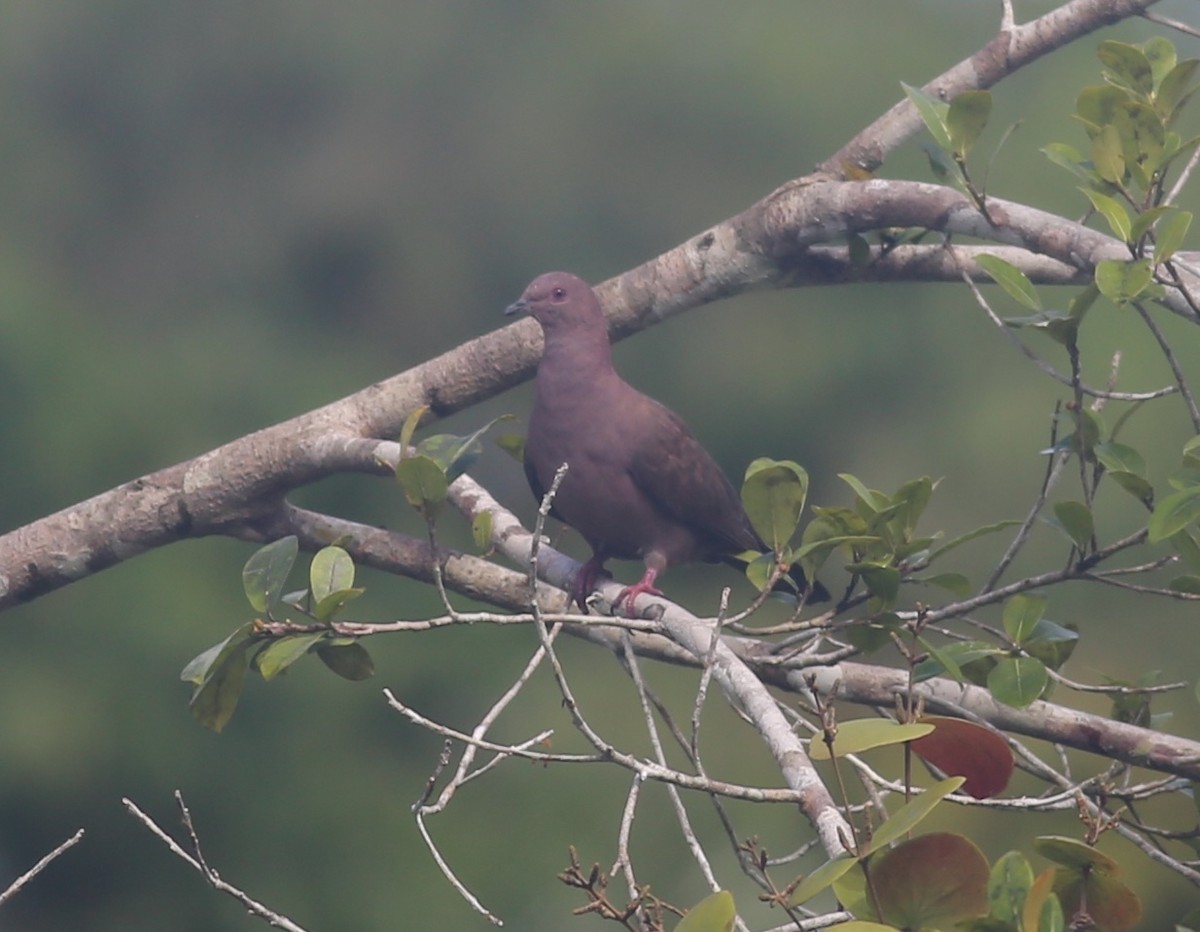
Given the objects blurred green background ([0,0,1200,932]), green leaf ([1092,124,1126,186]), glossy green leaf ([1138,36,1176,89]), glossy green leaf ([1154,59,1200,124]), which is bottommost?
blurred green background ([0,0,1200,932])

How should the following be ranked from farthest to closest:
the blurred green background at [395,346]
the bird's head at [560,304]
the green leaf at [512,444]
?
1. the blurred green background at [395,346]
2. the bird's head at [560,304]
3. the green leaf at [512,444]

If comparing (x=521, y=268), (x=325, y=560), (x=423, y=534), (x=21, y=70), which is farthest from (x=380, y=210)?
(x=325, y=560)

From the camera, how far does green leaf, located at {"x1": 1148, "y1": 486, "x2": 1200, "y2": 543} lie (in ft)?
5.17

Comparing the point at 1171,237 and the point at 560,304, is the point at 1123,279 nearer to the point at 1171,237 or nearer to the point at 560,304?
the point at 1171,237

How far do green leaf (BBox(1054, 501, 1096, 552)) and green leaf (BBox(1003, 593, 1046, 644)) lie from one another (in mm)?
108

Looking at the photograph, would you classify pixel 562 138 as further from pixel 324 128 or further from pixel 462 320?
pixel 462 320

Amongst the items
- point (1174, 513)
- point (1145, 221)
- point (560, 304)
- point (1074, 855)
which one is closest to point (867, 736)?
point (1074, 855)

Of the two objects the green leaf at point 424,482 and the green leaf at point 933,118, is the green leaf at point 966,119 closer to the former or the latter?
the green leaf at point 933,118

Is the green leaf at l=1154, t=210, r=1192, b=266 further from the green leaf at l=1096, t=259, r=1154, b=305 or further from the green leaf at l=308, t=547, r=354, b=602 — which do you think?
the green leaf at l=308, t=547, r=354, b=602

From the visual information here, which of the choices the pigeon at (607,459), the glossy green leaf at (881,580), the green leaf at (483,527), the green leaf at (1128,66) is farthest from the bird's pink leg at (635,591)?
the green leaf at (1128,66)

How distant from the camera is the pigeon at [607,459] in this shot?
106 inches

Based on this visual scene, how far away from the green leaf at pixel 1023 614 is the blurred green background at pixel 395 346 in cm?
209

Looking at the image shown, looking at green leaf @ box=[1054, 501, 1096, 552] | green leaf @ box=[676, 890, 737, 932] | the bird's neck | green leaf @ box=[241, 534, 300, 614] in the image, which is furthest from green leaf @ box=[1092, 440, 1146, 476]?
the bird's neck

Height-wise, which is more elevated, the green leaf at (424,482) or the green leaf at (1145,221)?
the green leaf at (1145,221)
